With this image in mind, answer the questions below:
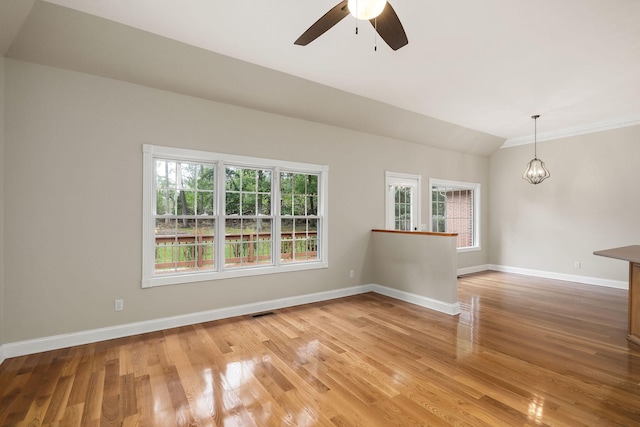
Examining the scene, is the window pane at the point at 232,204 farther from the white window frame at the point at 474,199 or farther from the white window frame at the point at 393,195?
the white window frame at the point at 474,199

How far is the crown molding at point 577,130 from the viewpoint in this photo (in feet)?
17.7

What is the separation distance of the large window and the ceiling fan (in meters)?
2.27

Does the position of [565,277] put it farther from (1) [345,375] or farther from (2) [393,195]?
(1) [345,375]

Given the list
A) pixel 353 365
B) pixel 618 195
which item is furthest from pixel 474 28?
pixel 618 195

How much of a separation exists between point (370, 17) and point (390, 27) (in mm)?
227

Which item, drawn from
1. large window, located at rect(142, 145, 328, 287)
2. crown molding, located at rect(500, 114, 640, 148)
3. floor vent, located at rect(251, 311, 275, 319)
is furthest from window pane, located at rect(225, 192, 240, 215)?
crown molding, located at rect(500, 114, 640, 148)

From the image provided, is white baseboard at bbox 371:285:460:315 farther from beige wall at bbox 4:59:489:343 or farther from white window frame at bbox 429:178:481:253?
white window frame at bbox 429:178:481:253

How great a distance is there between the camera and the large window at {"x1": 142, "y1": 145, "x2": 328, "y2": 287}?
12.0 feet

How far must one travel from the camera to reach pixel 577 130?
596 centimetres

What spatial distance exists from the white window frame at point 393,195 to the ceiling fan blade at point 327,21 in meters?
3.67

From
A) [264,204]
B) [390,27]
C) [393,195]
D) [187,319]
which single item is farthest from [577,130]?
[187,319]

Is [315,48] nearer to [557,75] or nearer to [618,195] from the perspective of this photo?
[557,75]

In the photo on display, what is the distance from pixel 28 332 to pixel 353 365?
312cm

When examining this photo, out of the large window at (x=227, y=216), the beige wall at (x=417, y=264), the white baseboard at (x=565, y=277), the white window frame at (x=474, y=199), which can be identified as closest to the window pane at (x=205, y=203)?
the large window at (x=227, y=216)
